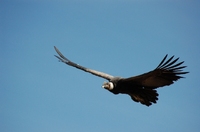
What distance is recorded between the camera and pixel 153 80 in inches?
422

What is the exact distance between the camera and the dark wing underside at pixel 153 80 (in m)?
10.4

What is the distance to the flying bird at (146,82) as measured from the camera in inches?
408

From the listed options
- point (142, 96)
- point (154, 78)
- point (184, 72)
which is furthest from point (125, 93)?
point (184, 72)

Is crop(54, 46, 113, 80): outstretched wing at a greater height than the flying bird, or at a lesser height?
greater

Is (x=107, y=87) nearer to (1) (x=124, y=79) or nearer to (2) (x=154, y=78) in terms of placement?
(1) (x=124, y=79)

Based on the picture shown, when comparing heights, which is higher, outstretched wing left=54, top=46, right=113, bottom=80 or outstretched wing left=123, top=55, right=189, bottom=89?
outstretched wing left=54, top=46, right=113, bottom=80

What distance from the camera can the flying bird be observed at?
34.0ft

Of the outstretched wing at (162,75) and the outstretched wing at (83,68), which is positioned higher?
the outstretched wing at (83,68)

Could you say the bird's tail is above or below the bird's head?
below

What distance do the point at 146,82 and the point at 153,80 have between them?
0.89 ft

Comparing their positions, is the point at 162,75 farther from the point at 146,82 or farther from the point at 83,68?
the point at 83,68

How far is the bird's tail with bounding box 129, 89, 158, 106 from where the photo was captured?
1133 centimetres

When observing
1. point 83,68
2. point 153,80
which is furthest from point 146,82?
point 83,68

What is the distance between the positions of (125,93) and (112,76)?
94 centimetres
